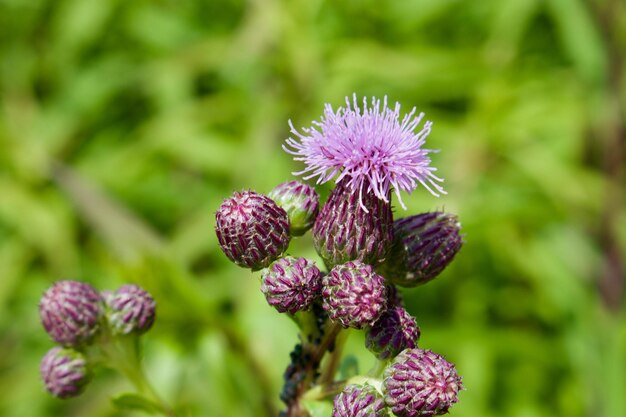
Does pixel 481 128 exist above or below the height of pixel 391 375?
above

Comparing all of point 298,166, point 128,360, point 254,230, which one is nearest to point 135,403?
point 128,360

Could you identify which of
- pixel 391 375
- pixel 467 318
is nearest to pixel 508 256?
pixel 467 318

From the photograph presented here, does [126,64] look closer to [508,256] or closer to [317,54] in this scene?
[317,54]

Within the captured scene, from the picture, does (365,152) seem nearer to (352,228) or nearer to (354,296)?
(352,228)

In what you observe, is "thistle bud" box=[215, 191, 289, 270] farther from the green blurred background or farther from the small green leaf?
the green blurred background

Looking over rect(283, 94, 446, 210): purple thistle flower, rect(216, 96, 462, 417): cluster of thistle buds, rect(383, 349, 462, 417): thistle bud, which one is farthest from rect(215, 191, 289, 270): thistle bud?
rect(383, 349, 462, 417): thistle bud

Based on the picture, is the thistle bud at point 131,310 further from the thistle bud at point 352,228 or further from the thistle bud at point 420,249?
the thistle bud at point 420,249
